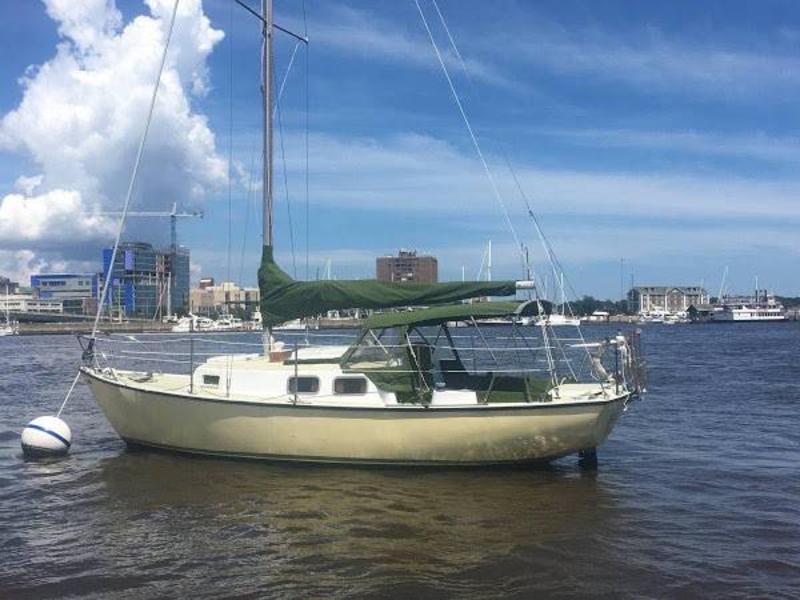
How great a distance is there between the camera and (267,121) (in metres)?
19.5

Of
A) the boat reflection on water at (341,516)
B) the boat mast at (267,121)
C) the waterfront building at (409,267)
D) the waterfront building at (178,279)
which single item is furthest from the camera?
the waterfront building at (178,279)

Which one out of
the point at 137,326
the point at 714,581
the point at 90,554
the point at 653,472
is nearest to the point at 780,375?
the point at 653,472

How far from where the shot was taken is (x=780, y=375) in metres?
38.4

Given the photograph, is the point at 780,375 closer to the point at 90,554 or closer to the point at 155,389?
the point at 155,389

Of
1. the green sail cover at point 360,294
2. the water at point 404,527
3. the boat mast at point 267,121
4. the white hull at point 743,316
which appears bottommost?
the water at point 404,527

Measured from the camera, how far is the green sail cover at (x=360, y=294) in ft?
53.8

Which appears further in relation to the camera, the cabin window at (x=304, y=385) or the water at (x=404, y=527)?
the cabin window at (x=304, y=385)

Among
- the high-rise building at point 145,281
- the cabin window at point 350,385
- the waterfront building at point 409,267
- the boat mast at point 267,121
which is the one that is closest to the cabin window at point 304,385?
the cabin window at point 350,385

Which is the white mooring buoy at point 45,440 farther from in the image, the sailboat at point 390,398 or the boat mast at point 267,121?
the boat mast at point 267,121

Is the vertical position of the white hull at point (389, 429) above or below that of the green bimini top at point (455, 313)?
below

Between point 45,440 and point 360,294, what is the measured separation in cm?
764

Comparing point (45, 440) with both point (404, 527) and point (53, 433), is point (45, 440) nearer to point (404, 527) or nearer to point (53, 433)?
point (53, 433)

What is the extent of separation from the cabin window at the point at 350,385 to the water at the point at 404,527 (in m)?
1.60

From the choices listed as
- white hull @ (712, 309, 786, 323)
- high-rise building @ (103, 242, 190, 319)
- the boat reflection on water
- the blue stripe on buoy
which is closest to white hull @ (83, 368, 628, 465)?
the boat reflection on water
